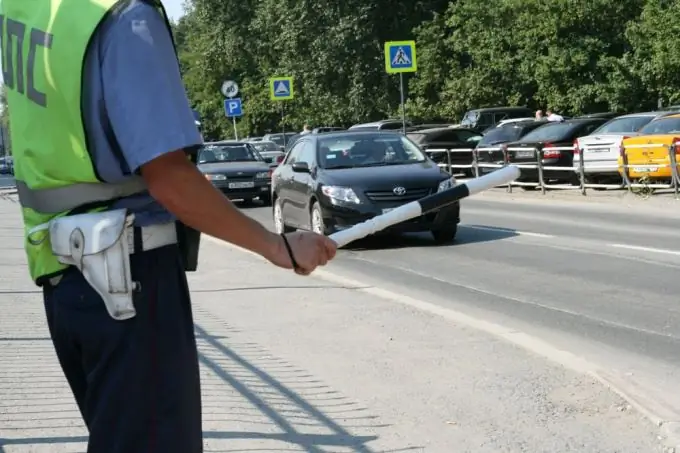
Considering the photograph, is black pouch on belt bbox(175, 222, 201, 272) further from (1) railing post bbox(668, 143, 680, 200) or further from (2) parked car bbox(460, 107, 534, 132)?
(2) parked car bbox(460, 107, 534, 132)

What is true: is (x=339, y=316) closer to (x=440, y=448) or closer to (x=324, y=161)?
(x=440, y=448)

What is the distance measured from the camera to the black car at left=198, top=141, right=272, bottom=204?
965 inches

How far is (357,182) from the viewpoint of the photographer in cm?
1445

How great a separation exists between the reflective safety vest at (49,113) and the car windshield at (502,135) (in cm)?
2509

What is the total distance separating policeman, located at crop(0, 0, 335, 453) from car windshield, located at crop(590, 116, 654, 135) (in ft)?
70.1

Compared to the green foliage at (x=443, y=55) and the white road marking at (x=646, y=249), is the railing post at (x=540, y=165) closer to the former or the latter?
the white road marking at (x=646, y=249)

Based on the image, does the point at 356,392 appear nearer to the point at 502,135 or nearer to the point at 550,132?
the point at 550,132

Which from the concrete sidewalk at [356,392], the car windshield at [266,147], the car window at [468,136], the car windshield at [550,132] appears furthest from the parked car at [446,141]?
the concrete sidewalk at [356,392]

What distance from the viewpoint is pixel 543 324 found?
855 cm

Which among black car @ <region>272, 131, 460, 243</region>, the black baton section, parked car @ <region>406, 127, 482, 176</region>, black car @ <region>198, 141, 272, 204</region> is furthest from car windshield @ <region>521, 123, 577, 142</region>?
the black baton section

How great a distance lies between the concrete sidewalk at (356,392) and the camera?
5.02 m

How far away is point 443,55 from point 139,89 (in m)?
47.6

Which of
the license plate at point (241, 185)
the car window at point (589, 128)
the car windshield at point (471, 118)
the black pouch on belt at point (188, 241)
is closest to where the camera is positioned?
the black pouch on belt at point (188, 241)

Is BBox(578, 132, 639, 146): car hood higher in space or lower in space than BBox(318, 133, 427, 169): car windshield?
lower
